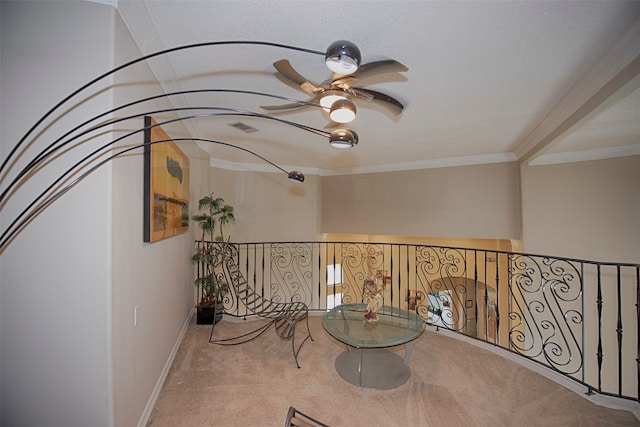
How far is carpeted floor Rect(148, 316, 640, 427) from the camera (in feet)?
6.32

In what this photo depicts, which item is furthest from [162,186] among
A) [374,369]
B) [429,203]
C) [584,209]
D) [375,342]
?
[584,209]

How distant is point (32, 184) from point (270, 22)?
1.59 m

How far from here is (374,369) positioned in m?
2.53

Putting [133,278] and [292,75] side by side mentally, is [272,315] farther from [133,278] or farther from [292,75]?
[292,75]

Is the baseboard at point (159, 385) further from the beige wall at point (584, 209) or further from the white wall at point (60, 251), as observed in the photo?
the beige wall at point (584, 209)

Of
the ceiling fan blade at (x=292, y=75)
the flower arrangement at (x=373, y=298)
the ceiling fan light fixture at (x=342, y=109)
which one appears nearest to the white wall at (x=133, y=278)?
the ceiling fan blade at (x=292, y=75)

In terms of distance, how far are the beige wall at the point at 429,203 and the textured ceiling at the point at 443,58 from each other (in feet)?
4.01

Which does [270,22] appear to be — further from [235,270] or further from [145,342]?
[235,270]

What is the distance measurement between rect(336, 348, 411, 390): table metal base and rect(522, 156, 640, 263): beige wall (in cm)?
302

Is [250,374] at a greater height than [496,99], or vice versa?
[496,99]

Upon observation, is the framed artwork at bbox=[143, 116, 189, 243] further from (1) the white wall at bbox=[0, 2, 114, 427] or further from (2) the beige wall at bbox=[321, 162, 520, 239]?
(2) the beige wall at bbox=[321, 162, 520, 239]

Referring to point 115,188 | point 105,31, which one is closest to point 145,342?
point 115,188

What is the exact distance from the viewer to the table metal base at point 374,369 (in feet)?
7.68

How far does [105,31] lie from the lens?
4.47ft
